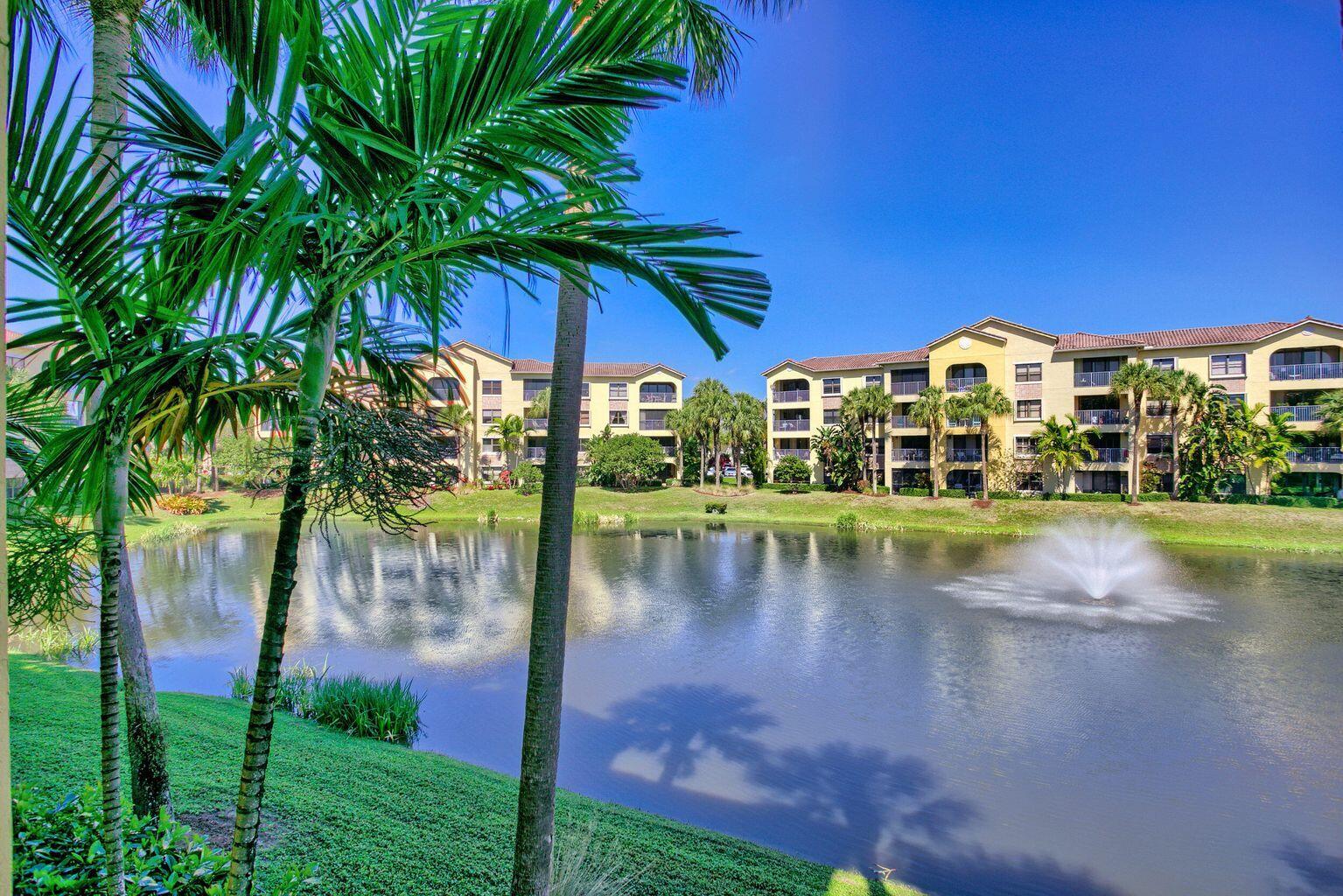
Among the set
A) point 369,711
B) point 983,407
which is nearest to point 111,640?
point 369,711

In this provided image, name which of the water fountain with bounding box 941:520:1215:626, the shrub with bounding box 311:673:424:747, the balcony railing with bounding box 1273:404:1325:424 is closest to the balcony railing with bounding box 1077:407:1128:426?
the balcony railing with bounding box 1273:404:1325:424

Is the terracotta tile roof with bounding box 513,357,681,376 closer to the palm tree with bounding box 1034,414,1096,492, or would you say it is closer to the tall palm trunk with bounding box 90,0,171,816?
the palm tree with bounding box 1034,414,1096,492

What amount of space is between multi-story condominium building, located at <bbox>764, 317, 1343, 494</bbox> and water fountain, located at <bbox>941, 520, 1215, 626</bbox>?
10.6 metres

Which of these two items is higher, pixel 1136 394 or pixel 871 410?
pixel 1136 394

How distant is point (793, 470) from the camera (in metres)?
46.1

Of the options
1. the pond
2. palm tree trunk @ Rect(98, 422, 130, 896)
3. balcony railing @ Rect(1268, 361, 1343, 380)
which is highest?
balcony railing @ Rect(1268, 361, 1343, 380)

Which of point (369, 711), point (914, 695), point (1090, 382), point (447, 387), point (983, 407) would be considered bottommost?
point (914, 695)

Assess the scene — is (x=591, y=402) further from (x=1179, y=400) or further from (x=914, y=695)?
(x=914, y=695)

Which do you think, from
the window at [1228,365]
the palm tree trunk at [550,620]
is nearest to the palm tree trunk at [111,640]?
the palm tree trunk at [550,620]

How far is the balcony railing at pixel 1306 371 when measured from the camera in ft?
110

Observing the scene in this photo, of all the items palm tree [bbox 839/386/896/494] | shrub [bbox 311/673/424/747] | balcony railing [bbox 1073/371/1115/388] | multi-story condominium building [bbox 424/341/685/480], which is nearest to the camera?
shrub [bbox 311/673/424/747]

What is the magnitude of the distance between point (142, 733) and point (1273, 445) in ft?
143

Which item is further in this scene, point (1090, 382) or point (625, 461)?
point (625, 461)

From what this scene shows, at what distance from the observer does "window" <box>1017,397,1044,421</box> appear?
39219 mm
